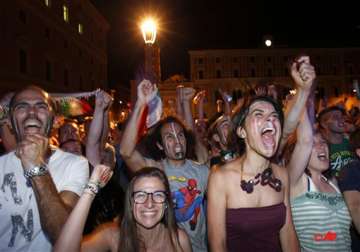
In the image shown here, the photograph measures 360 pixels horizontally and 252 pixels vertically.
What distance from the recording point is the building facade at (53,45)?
25.0m

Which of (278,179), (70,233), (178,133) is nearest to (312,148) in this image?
(278,179)

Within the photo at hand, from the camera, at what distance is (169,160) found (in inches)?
164

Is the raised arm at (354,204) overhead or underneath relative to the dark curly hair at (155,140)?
underneath

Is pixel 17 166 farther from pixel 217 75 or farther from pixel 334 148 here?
pixel 217 75

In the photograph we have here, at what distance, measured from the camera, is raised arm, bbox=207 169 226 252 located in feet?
9.38

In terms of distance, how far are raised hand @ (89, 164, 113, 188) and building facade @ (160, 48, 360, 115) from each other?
66592 mm

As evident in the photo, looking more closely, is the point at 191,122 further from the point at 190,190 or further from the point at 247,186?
the point at 247,186

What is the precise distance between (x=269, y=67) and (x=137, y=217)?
231 feet

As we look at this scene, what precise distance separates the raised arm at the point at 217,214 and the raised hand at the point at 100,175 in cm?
86

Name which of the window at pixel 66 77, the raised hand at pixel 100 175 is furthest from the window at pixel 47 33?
the raised hand at pixel 100 175

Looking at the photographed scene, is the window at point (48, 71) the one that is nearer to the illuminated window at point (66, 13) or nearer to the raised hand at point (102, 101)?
the illuminated window at point (66, 13)

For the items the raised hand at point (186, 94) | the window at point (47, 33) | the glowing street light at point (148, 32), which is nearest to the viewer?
the raised hand at point (186, 94)

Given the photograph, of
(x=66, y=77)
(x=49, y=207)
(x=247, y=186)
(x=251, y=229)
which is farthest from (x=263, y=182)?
(x=66, y=77)

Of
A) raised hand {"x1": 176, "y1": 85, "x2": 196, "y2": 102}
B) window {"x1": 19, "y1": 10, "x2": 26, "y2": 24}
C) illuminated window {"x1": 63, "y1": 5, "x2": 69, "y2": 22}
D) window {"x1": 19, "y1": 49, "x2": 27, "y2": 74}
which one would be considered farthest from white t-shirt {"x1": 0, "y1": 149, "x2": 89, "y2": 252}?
illuminated window {"x1": 63, "y1": 5, "x2": 69, "y2": 22}
